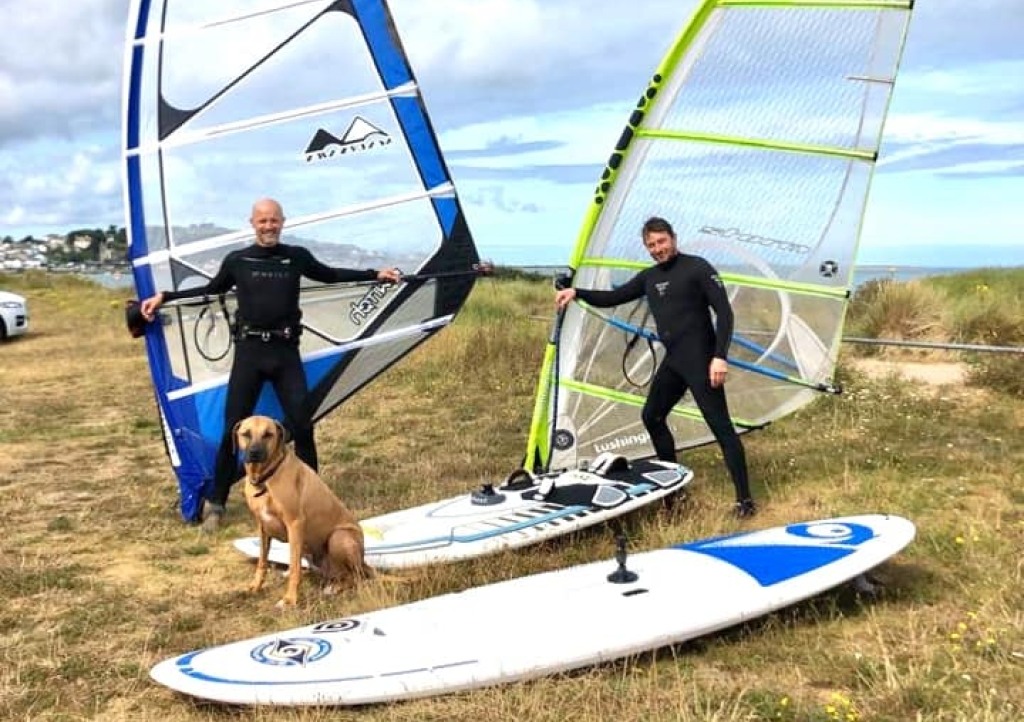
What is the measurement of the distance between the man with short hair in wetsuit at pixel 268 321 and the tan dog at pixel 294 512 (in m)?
0.90

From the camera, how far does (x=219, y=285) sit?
15.5 ft

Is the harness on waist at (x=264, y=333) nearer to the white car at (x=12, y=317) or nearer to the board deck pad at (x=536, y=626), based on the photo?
the board deck pad at (x=536, y=626)

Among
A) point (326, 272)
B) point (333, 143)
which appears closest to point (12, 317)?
point (333, 143)

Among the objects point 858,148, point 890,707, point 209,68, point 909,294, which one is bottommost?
point 890,707

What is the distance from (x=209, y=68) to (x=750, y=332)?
3.22m

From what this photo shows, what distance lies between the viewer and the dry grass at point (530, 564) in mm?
2809

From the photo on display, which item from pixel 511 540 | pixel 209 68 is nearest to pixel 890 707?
pixel 511 540

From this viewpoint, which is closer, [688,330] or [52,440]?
[688,330]

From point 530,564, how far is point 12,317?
12.4 meters

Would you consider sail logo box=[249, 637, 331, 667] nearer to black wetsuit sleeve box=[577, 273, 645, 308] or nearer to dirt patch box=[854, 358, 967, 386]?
black wetsuit sleeve box=[577, 273, 645, 308]

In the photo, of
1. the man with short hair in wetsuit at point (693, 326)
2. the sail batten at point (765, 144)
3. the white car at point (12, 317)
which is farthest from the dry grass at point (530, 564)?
the white car at point (12, 317)

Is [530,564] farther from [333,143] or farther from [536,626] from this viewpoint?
[333,143]

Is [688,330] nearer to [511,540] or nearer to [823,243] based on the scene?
[823,243]

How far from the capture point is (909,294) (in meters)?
10.1
